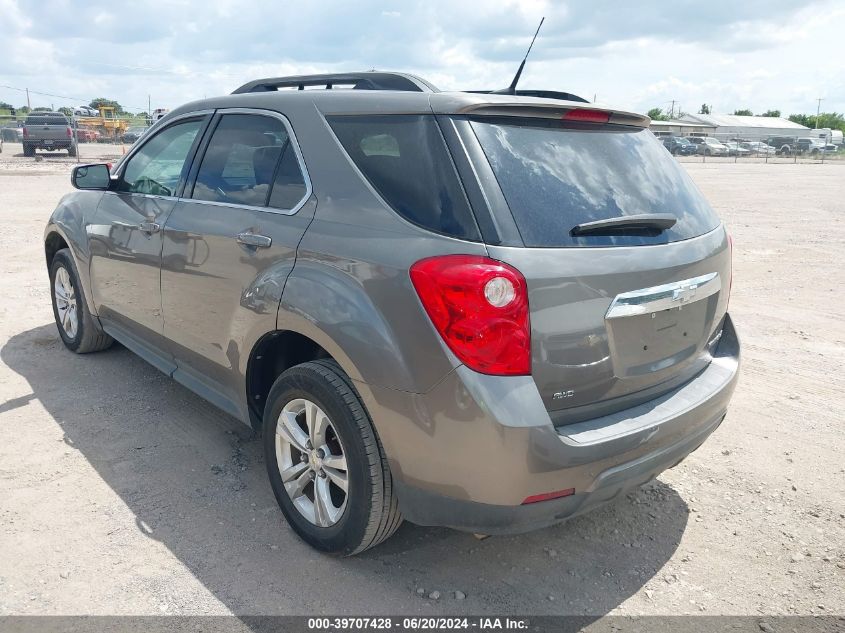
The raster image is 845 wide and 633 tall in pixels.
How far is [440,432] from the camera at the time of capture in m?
2.34

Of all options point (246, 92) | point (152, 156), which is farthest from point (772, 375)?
point (152, 156)

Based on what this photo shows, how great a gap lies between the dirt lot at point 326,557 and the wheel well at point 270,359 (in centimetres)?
50

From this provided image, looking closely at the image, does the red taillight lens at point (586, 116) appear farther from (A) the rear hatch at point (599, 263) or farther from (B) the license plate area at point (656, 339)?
(B) the license plate area at point (656, 339)

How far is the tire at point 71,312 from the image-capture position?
5035mm

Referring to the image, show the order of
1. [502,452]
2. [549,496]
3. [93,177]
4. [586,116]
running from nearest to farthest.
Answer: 1. [502,452]
2. [549,496]
3. [586,116]
4. [93,177]

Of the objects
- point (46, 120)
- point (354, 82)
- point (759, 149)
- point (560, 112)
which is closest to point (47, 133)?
point (46, 120)

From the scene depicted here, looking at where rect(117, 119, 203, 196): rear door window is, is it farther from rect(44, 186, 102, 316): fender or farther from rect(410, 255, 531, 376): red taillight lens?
rect(410, 255, 531, 376): red taillight lens

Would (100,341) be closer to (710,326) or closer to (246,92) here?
(246,92)

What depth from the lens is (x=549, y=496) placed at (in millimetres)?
2363

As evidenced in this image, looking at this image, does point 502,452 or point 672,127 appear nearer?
point 502,452

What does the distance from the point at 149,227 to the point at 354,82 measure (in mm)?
1412

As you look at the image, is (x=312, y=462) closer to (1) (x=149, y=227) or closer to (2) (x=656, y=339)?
(2) (x=656, y=339)

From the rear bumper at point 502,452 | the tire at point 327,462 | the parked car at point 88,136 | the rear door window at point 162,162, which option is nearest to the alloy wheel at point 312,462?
the tire at point 327,462

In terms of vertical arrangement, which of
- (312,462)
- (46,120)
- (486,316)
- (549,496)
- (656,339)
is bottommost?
(312,462)
